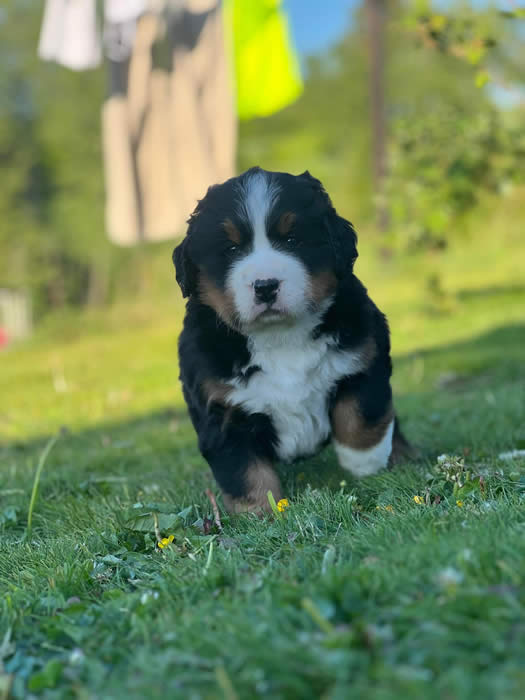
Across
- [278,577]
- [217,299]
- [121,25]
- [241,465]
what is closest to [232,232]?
[217,299]

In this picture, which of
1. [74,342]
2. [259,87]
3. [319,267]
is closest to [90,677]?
[319,267]

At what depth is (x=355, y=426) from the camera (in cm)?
299

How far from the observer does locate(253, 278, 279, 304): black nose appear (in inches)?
103

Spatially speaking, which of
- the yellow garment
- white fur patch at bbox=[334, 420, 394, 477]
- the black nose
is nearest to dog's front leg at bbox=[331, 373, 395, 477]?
white fur patch at bbox=[334, 420, 394, 477]

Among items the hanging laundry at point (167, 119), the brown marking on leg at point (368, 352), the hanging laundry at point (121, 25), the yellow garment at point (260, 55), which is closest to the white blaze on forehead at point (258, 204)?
the brown marking on leg at point (368, 352)

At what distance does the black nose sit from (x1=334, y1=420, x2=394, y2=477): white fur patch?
76cm

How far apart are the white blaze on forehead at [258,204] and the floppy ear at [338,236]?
238mm

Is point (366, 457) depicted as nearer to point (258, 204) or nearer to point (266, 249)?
point (266, 249)

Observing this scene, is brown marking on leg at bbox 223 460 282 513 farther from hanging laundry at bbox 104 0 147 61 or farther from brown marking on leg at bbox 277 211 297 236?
hanging laundry at bbox 104 0 147 61

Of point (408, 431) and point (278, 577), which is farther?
point (408, 431)

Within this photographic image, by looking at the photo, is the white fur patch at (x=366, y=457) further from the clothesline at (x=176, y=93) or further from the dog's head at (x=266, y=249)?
the clothesline at (x=176, y=93)

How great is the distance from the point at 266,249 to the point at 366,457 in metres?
0.96

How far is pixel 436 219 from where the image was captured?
9.93 meters

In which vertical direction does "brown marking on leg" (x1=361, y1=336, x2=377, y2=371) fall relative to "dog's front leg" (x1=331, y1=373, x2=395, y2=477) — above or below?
above
